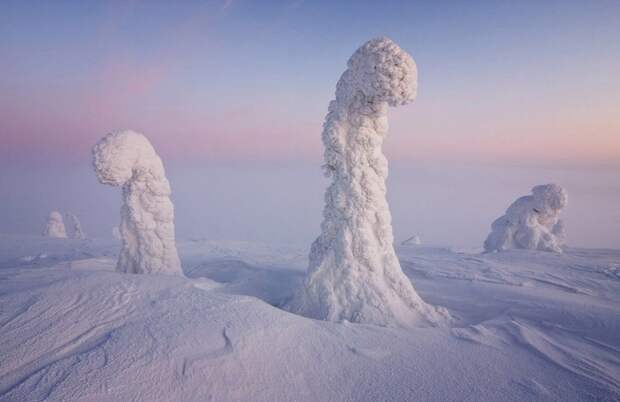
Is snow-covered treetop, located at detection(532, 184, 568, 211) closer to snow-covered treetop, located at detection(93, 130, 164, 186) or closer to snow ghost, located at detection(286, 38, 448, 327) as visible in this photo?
snow ghost, located at detection(286, 38, 448, 327)

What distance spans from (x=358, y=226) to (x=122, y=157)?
4.80 meters

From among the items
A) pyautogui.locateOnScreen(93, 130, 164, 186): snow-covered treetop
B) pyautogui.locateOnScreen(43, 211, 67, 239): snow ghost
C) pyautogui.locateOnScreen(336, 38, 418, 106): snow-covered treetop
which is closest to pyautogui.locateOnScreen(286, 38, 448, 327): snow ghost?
pyautogui.locateOnScreen(336, 38, 418, 106): snow-covered treetop

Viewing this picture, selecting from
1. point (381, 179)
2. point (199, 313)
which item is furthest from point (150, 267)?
point (381, 179)

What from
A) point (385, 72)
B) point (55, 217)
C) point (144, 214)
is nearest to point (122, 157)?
point (144, 214)

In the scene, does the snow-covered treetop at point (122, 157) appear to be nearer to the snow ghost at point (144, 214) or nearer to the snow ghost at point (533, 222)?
the snow ghost at point (144, 214)

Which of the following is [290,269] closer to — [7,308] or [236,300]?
[236,300]

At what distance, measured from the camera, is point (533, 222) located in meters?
11.0

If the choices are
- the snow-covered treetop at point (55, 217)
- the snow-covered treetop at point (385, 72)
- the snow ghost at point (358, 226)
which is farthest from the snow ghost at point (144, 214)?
the snow-covered treetop at point (55, 217)

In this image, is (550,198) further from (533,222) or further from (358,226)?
(358,226)

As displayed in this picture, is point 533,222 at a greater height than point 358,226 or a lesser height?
greater

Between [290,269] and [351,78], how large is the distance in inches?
231

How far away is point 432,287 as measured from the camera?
677 centimetres

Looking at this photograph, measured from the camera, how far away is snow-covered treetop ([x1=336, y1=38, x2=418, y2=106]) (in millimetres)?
4215

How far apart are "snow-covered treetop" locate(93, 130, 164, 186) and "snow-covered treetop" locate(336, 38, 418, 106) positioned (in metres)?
4.67
